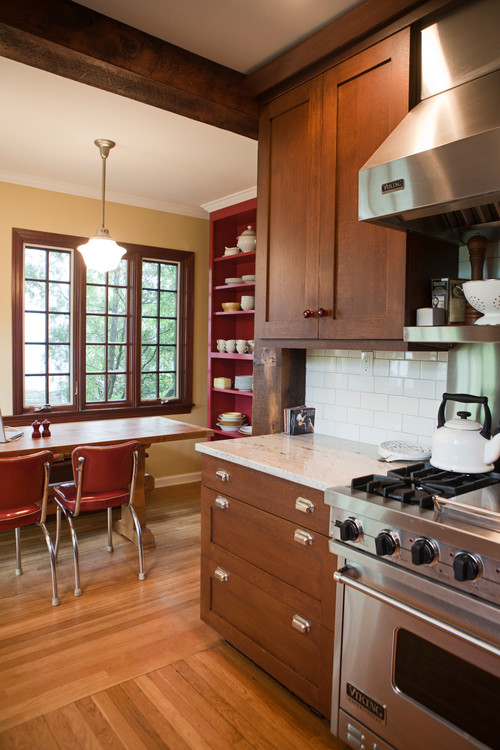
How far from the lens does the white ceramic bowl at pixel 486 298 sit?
5.66 feet

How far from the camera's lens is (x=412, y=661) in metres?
1.53

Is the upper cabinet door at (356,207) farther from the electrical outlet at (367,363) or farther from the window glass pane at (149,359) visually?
the window glass pane at (149,359)

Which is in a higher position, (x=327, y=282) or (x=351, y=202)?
(x=351, y=202)

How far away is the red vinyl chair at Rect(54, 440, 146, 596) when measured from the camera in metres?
2.95

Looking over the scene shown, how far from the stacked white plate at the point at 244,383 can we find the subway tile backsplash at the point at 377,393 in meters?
1.82

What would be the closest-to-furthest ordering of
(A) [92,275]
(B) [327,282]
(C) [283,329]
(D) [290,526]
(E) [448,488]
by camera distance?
(E) [448,488] → (D) [290,526] → (B) [327,282] → (C) [283,329] → (A) [92,275]

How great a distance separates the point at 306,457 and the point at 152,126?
2.30 m

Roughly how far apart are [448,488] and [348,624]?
56 cm

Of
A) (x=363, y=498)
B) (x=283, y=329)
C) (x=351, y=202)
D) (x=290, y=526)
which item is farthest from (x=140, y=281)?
(x=363, y=498)

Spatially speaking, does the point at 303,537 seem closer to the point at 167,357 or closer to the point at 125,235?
the point at 167,357

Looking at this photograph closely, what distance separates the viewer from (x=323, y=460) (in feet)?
6.97

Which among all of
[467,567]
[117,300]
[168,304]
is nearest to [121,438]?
[117,300]

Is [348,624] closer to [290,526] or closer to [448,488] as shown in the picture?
[290,526]

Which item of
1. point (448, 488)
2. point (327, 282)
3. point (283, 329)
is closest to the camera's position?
point (448, 488)
